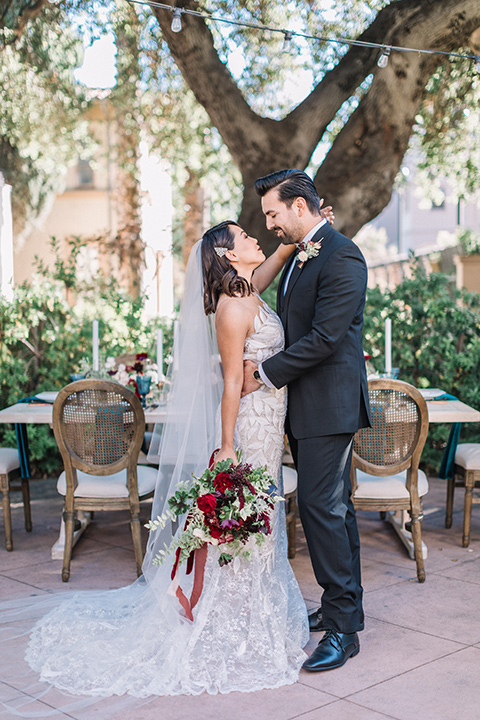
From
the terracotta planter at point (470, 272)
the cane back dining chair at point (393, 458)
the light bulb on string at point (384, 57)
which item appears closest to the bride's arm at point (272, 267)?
the cane back dining chair at point (393, 458)

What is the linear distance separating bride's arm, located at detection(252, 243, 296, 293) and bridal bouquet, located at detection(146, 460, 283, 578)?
107cm

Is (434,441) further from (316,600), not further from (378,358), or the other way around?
(316,600)

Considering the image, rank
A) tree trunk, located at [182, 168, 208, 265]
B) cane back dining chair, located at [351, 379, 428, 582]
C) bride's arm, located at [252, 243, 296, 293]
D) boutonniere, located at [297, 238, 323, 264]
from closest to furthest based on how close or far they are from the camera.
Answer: boutonniere, located at [297, 238, 323, 264] → bride's arm, located at [252, 243, 296, 293] → cane back dining chair, located at [351, 379, 428, 582] → tree trunk, located at [182, 168, 208, 265]

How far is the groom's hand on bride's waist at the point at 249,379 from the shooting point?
355 cm

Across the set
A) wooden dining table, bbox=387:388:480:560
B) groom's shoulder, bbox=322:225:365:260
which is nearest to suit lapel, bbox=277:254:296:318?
groom's shoulder, bbox=322:225:365:260

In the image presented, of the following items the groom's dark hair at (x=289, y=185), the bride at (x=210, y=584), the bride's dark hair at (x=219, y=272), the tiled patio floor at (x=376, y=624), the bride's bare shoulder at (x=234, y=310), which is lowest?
the tiled patio floor at (x=376, y=624)

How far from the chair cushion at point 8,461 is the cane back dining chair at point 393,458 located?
2.29 metres

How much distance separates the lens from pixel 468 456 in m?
5.21

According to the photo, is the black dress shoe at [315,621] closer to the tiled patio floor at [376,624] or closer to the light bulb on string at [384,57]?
the tiled patio floor at [376,624]

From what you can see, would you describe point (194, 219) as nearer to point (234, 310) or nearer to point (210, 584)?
point (234, 310)

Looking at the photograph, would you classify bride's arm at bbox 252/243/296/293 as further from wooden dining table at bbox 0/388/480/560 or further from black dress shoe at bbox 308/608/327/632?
black dress shoe at bbox 308/608/327/632

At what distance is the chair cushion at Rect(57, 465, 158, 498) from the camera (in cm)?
466

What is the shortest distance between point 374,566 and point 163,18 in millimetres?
→ 4896

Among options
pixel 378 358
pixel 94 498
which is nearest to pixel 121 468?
pixel 94 498
